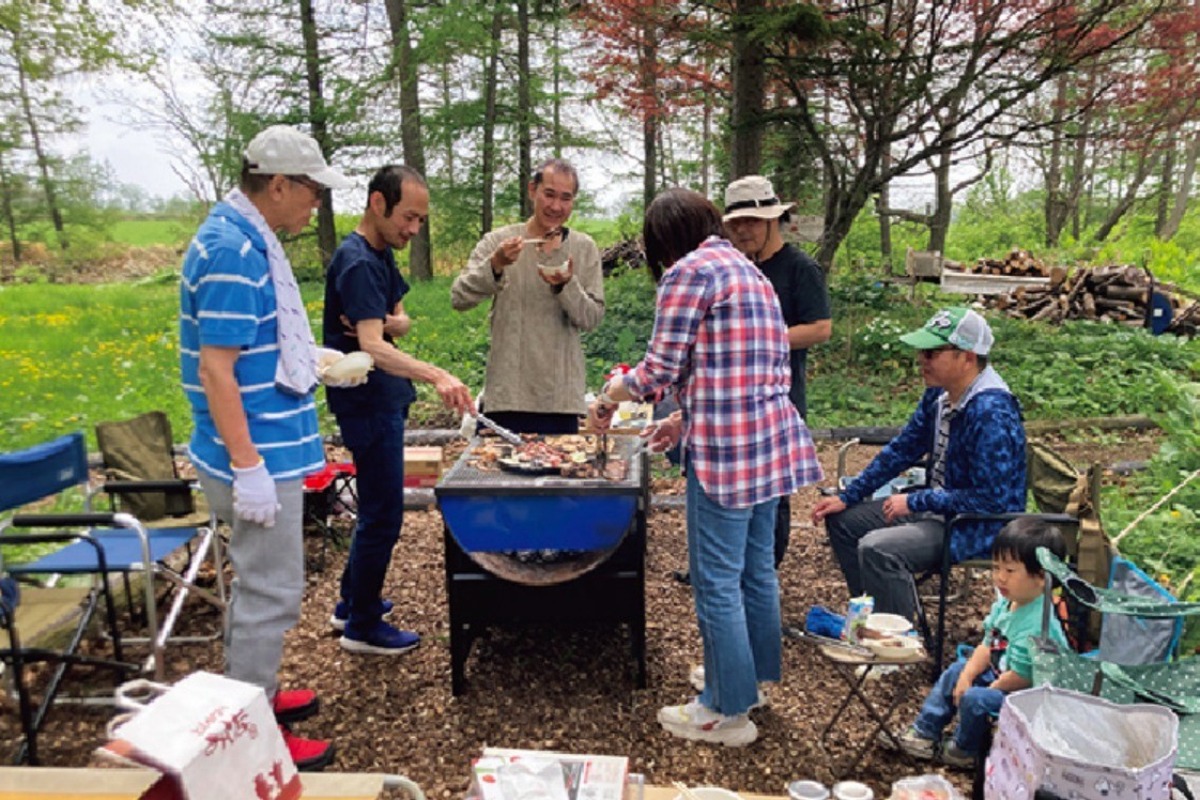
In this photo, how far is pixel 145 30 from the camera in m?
7.34

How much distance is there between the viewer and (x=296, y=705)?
3.03 metres

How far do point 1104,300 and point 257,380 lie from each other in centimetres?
1143

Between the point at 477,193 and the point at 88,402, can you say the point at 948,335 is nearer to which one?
the point at 88,402

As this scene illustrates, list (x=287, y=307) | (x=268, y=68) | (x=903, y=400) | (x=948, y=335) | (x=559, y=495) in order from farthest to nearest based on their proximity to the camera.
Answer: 1. (x=268, y=68)
2. (x=903, y=400)
3. (x=948, y=335)
4. (x=559, y=495)
5. (x=287, y=307)

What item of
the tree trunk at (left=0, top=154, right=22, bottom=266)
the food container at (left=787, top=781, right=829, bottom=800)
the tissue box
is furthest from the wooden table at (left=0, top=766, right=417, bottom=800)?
the tree trunk at (left=0, top=154, right=22, bottom=266)

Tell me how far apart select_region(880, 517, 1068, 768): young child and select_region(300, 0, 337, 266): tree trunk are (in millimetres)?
14326

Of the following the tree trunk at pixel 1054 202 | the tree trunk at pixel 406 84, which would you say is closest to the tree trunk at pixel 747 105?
the tree trunk at pixel 406 84

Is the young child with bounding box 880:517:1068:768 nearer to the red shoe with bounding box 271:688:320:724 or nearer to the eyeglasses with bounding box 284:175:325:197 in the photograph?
the red shoe with bounding box 271:688:320:724

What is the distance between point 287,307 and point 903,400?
6550 mm

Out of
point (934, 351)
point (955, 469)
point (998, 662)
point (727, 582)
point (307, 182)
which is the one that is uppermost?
point (307, 182)

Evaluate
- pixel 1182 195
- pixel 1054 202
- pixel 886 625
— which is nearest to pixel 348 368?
pixel 886 625

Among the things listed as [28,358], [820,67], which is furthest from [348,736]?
[28,358]

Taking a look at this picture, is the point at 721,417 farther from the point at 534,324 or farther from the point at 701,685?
the point at 534,324

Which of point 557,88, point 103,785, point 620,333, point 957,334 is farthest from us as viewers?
point 557,88
